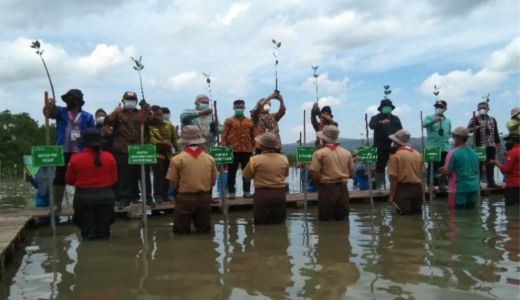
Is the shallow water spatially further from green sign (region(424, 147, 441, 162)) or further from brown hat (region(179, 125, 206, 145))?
green sign (region(424, 147, 441, 162))

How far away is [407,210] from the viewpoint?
29.8 feet

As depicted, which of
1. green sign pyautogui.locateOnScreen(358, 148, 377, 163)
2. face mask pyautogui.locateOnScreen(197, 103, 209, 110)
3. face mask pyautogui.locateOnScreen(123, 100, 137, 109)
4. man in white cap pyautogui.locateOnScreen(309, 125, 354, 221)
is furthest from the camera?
face mask pyautogui.locateOnScreen(197, 103, 209, 110)

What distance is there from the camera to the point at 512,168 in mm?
10109

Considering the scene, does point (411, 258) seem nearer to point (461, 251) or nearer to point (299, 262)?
point (461, 251)

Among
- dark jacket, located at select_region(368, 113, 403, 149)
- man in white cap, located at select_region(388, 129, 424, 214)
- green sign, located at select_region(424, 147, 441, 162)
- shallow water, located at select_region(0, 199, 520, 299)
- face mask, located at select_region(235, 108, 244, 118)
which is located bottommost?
shallow water, located at select_region(0, 199, 520, 299)

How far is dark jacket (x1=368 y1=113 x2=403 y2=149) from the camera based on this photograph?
11.1m

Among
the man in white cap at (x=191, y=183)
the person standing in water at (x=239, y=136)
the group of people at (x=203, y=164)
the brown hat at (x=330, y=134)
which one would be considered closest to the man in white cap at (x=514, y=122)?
the group of people at (x=203, y=164)

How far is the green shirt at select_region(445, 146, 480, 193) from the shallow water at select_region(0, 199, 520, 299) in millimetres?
1115

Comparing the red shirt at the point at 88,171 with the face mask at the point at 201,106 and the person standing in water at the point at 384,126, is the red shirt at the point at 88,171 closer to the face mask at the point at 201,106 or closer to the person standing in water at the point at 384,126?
the face mask at the point at 201,106

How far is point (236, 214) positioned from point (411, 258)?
465 cm

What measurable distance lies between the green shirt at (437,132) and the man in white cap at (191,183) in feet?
19.2

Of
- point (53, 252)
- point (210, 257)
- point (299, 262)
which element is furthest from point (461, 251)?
point (53, 252)

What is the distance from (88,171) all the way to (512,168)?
7702 mm

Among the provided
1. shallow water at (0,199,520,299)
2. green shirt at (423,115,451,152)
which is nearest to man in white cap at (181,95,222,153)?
shallow water at (0,199,520,299)
